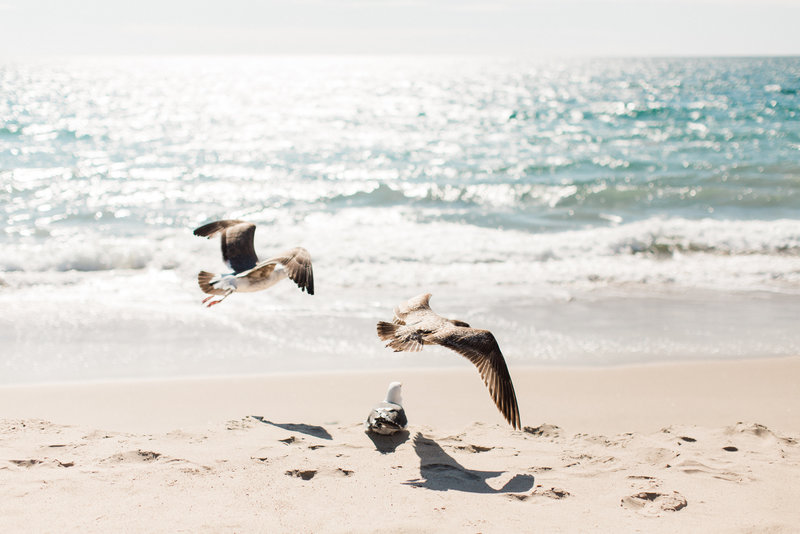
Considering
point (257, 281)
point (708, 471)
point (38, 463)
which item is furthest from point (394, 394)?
point (38, 463)

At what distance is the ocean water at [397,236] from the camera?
7.52 metres

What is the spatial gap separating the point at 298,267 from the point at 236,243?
873mm

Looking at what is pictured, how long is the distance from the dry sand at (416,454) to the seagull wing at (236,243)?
1092mm

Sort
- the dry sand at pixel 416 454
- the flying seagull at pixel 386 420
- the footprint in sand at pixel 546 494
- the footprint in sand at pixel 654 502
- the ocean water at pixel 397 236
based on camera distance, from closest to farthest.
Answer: the dry sand at pixel 416 454
the footprint in sand at pixel 654 502
the footprint in sand at pixel 546 494
the flying seagull at pixel 386 420
the ocean water at pixel 397 236

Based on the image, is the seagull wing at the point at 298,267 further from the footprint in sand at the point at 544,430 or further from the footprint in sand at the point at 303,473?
the footprint in sand at the point at 544,430

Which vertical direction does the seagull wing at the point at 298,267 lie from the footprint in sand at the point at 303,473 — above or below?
above

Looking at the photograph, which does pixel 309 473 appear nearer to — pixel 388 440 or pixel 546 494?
pixel 388 440

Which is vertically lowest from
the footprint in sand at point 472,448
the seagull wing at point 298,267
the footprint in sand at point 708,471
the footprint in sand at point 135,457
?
the footprint in sand at point 472,448

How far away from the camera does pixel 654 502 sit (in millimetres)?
4129

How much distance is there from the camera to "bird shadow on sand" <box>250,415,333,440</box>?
523 cm

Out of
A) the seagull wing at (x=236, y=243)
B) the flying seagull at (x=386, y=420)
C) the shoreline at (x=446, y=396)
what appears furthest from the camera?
the seagull wing at (x=236, y=243)

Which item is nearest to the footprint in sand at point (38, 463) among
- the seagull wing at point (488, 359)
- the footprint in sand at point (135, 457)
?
the footprint in sand at point (135, 457)

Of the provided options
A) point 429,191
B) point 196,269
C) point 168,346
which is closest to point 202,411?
point 168,346

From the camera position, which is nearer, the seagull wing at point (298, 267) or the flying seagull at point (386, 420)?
the flying seagull at point (386, 420)
